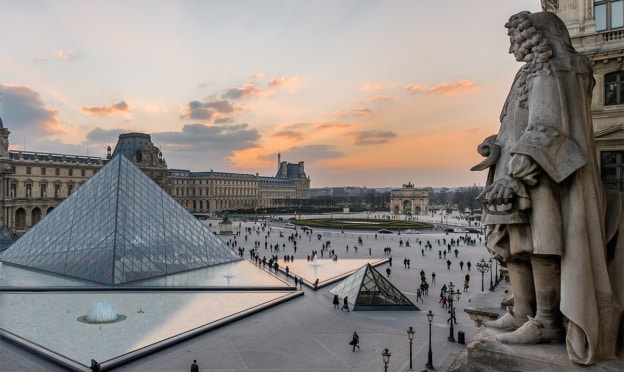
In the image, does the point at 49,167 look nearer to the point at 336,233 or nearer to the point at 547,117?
the point at 336,233

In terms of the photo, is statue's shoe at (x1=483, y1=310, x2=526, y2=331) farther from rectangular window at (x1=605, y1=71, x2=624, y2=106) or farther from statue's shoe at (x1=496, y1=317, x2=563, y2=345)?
rectangular window at (x1=605, y1=71, x2=624, y2=106)

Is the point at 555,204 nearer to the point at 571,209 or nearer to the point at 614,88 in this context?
the point at 571,209

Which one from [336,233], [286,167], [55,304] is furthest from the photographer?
[286,167]

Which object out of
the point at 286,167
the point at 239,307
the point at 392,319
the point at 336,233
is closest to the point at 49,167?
the point at 336,233

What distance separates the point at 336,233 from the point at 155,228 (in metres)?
31.2

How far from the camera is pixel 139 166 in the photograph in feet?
279

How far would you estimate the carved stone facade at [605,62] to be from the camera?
28.9ft

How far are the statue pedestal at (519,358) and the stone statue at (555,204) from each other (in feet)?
0.20

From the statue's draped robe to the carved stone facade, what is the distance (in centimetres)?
635

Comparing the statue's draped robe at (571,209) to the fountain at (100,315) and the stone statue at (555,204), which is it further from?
the fountain at (100,315)

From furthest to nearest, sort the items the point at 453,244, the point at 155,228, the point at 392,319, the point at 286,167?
the point at 286,167
the point at 453,244
the point at 155,228
the point at 392,319

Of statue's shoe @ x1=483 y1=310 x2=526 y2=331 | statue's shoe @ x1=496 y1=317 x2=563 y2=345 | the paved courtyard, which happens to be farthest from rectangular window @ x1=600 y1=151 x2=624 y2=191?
statue's shoe @ x1=496 y1=317 x2=563 y2=345

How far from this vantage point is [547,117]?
11.0ft

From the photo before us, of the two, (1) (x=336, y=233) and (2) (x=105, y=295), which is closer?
(2) (x=105, y=295)
